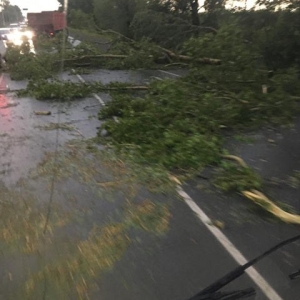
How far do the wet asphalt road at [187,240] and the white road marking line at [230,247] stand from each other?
0.06 m

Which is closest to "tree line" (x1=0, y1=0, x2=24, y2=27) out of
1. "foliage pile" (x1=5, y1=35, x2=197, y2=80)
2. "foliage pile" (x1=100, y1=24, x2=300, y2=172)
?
"foliage pile" (x1=5, y1=35, x2=197, y2=80)

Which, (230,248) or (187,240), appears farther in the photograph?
(187,240)

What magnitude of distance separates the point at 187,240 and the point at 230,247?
17.6 inches

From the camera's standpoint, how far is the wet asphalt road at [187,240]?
13.4 feet

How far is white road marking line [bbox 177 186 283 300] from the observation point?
399 cm

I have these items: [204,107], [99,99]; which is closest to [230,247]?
[204,107]

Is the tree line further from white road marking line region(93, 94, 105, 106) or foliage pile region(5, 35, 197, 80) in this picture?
white road marking line region(93, 94, 105, 106)

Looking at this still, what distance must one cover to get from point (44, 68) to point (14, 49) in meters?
2.75

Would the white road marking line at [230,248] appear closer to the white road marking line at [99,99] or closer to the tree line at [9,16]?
the white road marking line at [99,99]

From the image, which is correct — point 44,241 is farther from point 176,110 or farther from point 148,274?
point 176,110

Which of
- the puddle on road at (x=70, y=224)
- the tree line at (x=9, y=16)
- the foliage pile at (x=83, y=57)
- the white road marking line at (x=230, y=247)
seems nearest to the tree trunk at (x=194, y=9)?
the foliage pile at (x=83, y=57)

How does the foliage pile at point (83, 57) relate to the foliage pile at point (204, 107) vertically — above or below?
below

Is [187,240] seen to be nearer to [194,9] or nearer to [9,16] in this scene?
[194,9]

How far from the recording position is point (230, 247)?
4.87 m
